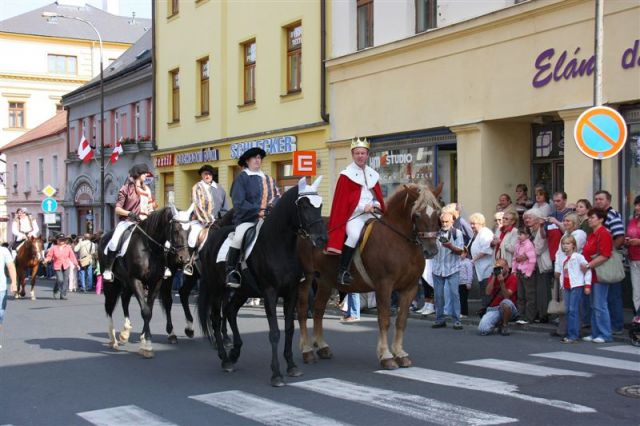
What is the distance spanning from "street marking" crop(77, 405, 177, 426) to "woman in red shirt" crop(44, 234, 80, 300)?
17310mm

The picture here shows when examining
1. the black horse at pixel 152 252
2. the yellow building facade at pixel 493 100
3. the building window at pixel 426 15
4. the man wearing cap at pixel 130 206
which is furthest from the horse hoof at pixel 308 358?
the building window at pixel 426 15

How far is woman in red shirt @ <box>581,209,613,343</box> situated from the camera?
11.7m

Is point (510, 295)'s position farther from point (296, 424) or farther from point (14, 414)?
point (14, 414)

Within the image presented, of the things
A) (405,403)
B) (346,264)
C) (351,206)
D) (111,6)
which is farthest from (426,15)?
(111,6)

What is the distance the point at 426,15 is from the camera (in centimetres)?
2008

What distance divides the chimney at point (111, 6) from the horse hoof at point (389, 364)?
242ft

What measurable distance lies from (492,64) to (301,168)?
4.65 metres

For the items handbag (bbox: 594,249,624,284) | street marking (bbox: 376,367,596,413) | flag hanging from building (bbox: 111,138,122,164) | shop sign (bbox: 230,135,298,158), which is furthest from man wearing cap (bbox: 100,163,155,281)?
flag hanging from building (bbox: 111,138,122,164)

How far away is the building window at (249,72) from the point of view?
1086 inches

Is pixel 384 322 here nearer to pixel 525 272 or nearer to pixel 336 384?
pixel 336 384

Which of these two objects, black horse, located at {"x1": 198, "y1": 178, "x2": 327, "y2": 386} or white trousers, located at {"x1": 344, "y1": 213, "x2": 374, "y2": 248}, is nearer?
black horse, located at {"x1": 198, "y1": 178, "x2": 327, "y2": 386}

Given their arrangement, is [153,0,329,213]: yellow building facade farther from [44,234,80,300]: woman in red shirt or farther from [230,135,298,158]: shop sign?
[44,234,80,300]: woman in red shirt

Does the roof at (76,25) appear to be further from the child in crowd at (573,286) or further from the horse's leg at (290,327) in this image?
the horse's leg at (290,327)

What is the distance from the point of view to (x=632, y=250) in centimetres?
1229
